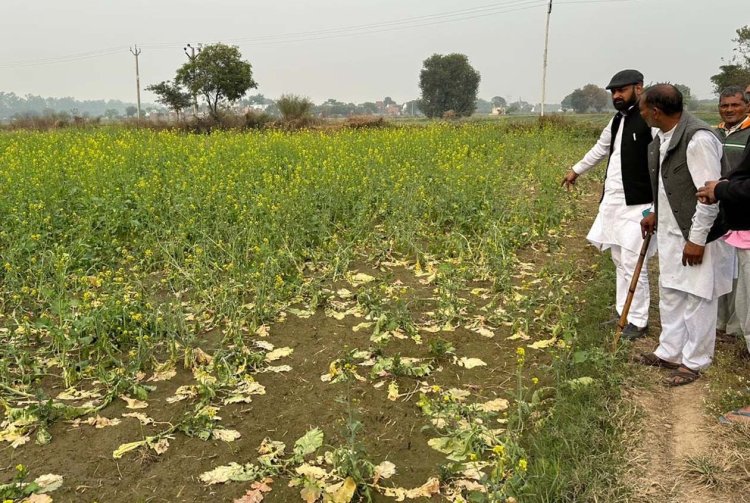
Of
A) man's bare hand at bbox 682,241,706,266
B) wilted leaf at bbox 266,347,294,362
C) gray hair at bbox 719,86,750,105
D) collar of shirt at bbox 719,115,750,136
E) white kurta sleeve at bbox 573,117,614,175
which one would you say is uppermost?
gray hair at bbox 719,86,750,105

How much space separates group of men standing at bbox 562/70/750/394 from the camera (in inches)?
125

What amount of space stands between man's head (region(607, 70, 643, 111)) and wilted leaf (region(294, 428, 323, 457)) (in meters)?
3.15

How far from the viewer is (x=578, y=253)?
6.28 m

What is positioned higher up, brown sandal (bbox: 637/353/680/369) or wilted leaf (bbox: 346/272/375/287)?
wilted leaf (bbox: 346/272/375/287)

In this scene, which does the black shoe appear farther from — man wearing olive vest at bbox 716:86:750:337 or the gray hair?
the gray hair

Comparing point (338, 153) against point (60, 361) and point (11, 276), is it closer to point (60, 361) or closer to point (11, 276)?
point (11, 276)

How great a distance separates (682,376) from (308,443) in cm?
236

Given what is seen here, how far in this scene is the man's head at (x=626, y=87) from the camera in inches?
155

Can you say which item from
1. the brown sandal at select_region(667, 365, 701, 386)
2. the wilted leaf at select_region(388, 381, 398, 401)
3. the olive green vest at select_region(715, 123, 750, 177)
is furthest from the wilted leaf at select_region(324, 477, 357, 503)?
the olive green vest at select_region(715, 123, 750, 177)

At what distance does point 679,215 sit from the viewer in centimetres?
334

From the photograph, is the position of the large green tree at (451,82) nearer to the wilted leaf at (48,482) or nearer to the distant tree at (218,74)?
the distant tree at (218,74)

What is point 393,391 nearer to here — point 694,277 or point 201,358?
point 201,358

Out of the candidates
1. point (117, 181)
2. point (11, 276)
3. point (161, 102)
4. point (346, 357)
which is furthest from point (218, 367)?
point (161, 102)

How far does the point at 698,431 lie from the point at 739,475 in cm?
39
